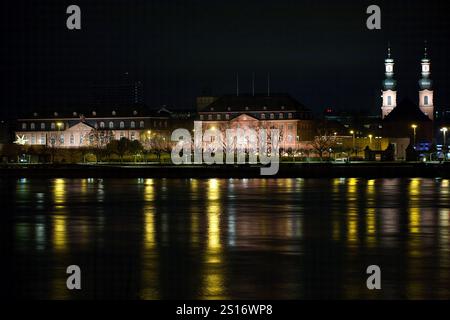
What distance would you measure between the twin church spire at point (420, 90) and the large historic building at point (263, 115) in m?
16.8

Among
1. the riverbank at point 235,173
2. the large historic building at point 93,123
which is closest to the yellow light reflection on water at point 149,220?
the riverbank at point 235,173

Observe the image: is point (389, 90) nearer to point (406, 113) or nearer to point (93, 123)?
point (406, 113)

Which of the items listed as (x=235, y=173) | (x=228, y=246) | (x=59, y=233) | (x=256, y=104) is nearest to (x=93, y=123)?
(x=256, y=104)

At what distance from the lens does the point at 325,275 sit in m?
20.3

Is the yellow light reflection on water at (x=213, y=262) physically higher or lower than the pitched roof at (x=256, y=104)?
lower

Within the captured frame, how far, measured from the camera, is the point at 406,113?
564 feet

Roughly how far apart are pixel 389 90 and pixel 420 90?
19.5 ft

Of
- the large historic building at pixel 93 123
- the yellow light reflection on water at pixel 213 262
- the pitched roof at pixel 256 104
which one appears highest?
the pitched roof at pixel 256 104

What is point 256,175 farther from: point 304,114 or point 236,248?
point 304,114

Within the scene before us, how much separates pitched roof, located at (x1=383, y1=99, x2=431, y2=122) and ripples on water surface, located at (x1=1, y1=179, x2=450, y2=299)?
12881 centimetres

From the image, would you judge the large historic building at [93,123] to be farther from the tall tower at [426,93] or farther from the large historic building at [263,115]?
the tall tower at [426,93]

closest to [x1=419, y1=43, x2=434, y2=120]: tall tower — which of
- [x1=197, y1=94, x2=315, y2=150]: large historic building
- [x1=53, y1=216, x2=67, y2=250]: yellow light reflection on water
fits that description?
[x1=197, y1=94, x2=315, y2=150]: large historic building

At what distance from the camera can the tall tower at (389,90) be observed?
185 metres
